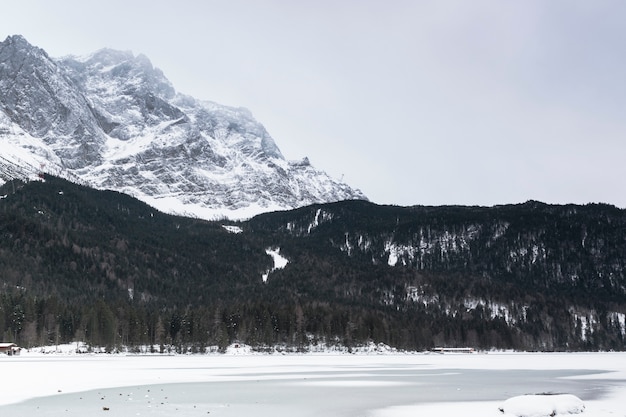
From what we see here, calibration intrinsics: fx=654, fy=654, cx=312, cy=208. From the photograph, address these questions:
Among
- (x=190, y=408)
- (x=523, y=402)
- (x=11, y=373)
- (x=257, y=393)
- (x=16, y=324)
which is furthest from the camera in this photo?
(x=16, y=324)

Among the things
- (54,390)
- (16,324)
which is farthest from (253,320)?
(54,390)

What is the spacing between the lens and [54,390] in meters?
53.3

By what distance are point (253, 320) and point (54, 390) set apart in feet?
389

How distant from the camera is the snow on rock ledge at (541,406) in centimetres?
3656

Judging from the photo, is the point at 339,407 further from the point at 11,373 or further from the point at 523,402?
the point at 11,373

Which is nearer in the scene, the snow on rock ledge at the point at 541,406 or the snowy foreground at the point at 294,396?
the snow on rock ledge at the point at 541,406

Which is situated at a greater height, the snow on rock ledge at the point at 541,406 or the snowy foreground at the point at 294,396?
the snow on rock ledge at the point at 541,406

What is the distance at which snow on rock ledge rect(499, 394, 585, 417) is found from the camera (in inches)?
1439

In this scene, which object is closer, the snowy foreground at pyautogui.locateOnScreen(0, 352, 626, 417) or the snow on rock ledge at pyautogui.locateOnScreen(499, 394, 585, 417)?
the snow on rock ledge at pyautogui.locateOnScreen(499, 394, 585, 417)

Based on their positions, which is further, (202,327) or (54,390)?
(202,327)

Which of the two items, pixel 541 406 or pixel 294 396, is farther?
pixel 294 396

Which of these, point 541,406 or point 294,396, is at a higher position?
point 541,406

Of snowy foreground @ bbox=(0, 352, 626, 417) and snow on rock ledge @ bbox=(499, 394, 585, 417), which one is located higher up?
snow on rock ledge @ bbox=(499, 394, 585, 417)

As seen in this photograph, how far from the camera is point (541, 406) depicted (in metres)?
37.0
